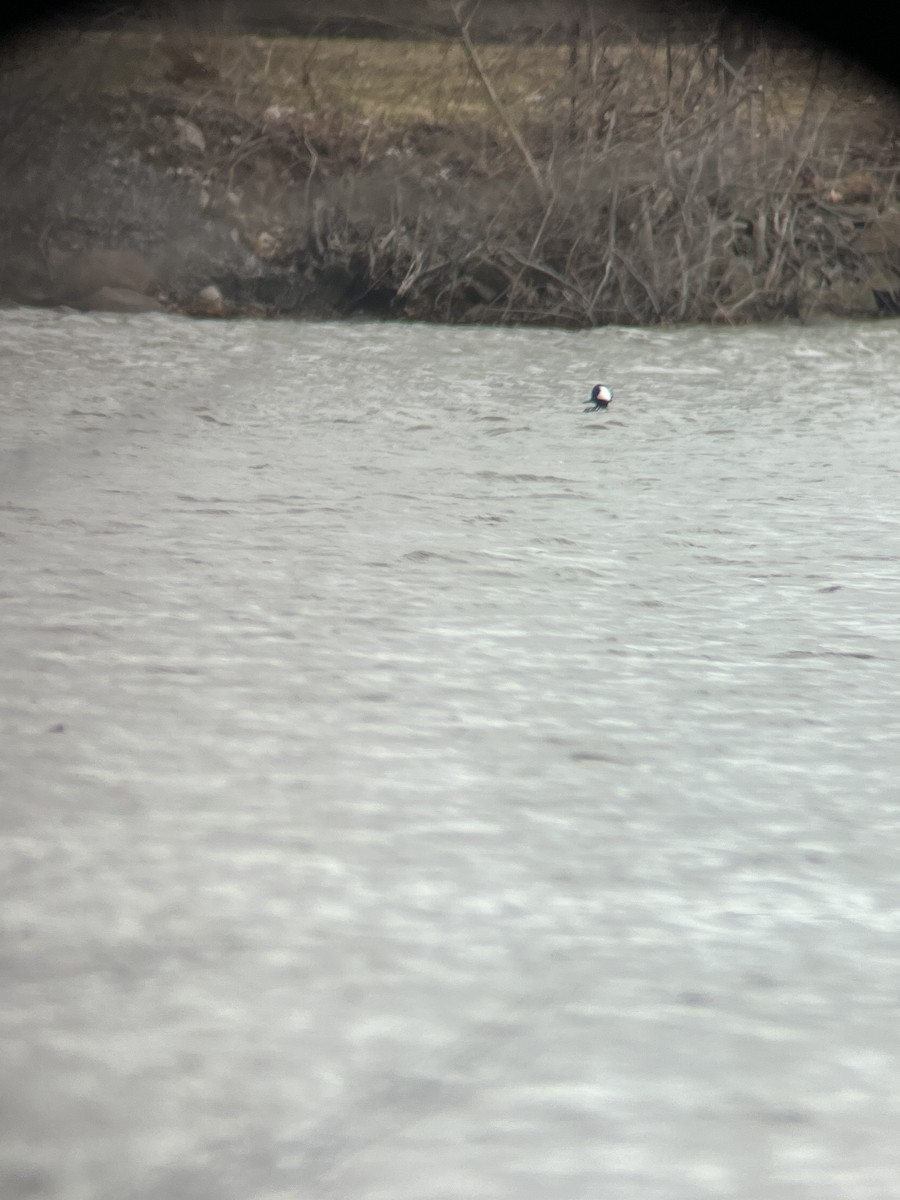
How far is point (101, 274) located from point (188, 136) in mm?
428

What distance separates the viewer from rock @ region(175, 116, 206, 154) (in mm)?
3182

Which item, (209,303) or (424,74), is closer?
(209,303)

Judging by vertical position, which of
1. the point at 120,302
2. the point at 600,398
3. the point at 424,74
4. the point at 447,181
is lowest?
the point at 120,302

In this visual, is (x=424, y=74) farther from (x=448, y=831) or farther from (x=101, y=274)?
(x=448, y=831)

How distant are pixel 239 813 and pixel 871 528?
71 cm

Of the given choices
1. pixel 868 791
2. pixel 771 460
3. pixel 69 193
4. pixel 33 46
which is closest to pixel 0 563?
pixel 868 791

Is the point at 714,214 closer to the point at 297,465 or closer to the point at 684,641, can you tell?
the point at 297,465

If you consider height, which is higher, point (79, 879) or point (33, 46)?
point (33, 46)

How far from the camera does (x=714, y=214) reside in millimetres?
2852

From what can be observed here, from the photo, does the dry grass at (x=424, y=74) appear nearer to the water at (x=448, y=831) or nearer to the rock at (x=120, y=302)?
the rock at (x=120, y=302)

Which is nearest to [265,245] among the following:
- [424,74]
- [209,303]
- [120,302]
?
[209,303]

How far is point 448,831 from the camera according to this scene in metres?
0.60

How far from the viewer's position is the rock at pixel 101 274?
295 cm

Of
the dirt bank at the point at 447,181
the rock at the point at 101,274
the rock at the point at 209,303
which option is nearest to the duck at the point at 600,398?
the dirt bank at the point at 447,181
